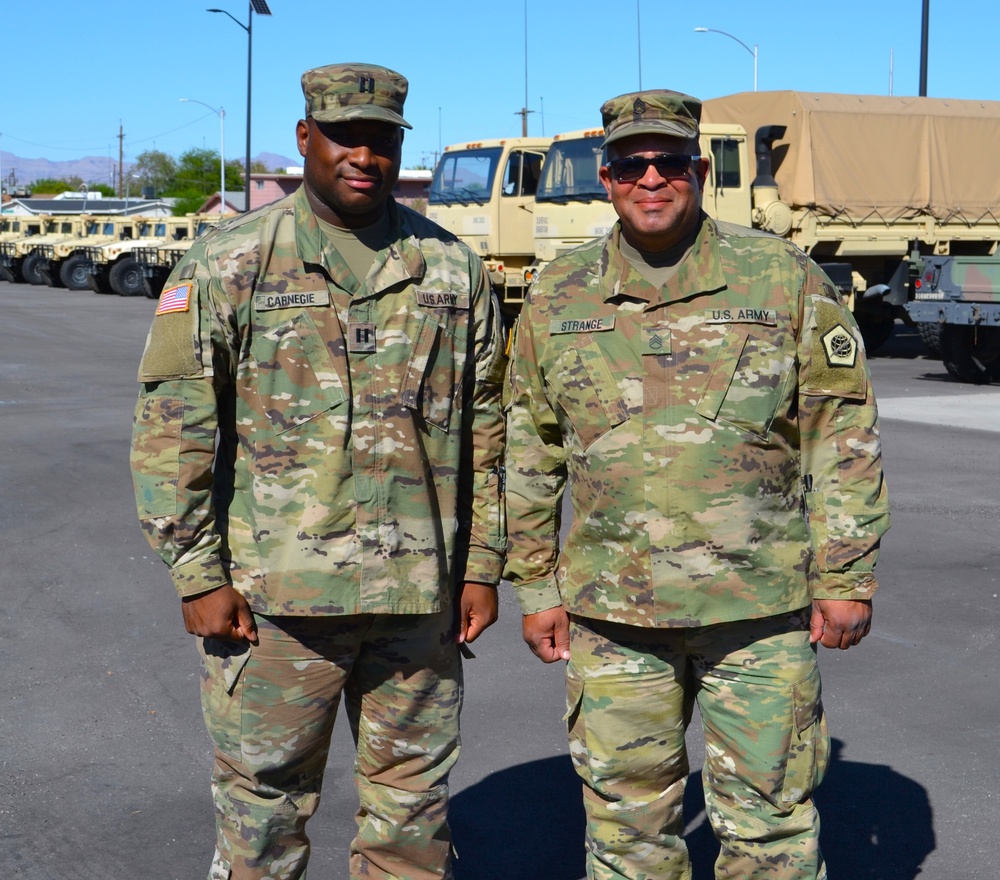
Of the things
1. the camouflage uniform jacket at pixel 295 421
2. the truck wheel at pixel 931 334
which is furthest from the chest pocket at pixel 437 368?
the truck wheel at pixel 931 334

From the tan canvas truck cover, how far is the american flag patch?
15.3 meters

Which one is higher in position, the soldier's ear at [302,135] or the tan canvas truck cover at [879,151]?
the tan canvas truck cover at [879,151]

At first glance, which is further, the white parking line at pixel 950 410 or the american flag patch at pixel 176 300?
the white parking line at pixel 950 410

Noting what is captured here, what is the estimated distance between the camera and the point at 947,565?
259 inches

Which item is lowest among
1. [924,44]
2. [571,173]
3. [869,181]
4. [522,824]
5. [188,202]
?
[522,824]

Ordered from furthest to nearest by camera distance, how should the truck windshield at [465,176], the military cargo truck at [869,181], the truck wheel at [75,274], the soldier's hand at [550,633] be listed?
the truck wheel at [75,274], the truck windshield at [465,176], the military cargo truck at [869,181], the soldier's hand at [550,633]

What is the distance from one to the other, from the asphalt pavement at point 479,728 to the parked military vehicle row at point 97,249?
23915 mm

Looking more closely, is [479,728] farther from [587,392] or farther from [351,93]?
[351,93]

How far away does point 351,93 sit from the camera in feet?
8.99

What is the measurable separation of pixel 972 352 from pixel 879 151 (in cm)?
424

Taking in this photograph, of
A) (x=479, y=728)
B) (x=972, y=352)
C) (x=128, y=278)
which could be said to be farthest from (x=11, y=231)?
(x=479, y=728)

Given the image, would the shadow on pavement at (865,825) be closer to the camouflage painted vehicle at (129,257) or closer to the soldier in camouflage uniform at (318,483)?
the soldier in camouflage uniform at (318,483)

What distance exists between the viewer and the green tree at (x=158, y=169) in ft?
410

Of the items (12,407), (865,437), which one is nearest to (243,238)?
(865,437)
